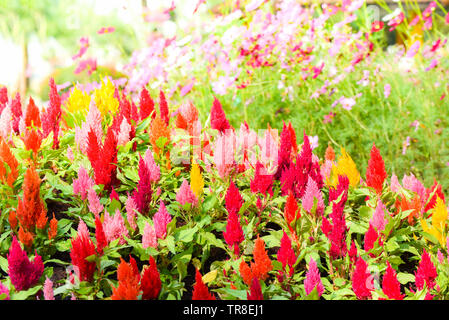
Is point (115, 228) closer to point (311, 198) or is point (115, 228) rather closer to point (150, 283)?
point (150, 283)

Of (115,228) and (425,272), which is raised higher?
(115,228)

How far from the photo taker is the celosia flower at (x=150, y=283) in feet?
6.74

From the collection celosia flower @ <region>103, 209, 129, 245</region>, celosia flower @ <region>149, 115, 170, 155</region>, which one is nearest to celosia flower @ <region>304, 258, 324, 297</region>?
celosia flower @ <region>103, 209, 129, 245</region>

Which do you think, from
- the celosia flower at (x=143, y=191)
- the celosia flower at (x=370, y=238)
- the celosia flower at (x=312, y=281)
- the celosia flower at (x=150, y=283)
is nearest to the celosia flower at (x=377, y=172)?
the celosia flower at (x=370, y=238)

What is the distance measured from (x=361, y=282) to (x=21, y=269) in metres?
1.41

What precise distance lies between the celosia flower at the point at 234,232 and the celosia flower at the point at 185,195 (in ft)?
0.86

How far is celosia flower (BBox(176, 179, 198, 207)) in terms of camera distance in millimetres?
2490

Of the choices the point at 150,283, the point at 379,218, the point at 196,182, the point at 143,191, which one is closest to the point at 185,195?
the point at 196,182

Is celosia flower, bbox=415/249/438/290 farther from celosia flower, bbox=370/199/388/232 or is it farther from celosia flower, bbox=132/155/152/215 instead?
celosia flower, bbox=132/155/152/215

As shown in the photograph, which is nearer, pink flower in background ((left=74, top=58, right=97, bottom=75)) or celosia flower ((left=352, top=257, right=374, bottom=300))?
celosia flower ((left=352, top=257, right=374, bottom=300))

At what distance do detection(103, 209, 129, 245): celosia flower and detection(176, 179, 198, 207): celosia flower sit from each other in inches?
12.5

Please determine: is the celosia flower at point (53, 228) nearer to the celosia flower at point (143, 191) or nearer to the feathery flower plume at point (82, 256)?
the feathery flower plume at point (82, 256)

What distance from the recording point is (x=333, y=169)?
299 cm

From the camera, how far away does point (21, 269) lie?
206 cm
